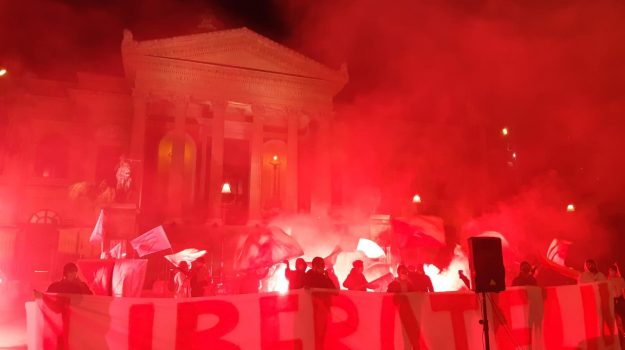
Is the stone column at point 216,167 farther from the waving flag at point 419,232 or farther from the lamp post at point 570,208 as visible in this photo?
the lamp post at point 570,208

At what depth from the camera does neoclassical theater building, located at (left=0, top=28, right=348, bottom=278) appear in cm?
2084

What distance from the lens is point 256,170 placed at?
72.2ft

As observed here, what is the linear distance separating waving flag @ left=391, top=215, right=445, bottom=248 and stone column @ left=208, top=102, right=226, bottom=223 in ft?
38.2

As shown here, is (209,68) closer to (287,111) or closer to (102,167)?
(287,111)

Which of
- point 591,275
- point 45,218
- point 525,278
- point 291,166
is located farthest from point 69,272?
point 45,218

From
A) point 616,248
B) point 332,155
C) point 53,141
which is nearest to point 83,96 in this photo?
point 53,141

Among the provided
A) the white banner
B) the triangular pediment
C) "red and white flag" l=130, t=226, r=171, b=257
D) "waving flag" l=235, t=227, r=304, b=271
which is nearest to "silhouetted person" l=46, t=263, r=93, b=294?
the white banner

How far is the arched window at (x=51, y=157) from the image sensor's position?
22.6 metres

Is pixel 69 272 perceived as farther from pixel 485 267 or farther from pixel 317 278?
pixel 485 267

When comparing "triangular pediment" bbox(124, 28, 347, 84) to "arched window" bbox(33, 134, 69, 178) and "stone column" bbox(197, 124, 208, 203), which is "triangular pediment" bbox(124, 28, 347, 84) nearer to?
"stone column" bbox(197, 124, 208, 203)

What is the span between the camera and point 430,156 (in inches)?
1095

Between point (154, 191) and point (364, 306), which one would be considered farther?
point (154, 191)

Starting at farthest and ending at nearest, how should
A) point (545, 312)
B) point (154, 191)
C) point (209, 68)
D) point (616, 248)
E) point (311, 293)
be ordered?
point (154, 191), point (209, 68), point (616, 248), point (545, 312), point (311, 293)

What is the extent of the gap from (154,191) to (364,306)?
64.4 ft
